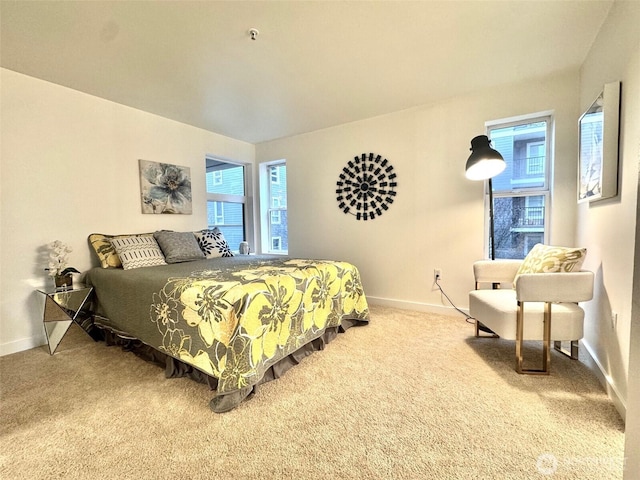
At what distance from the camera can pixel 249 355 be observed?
1605mm

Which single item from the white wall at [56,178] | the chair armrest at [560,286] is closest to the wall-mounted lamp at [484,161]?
the chair armrest at [560,286]

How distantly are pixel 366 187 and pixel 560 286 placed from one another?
223cm

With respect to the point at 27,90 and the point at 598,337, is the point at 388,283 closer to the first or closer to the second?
the point at 598,337

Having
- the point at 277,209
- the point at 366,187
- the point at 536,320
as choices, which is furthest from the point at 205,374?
the point at 277,209

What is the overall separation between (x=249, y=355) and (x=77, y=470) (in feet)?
2.65

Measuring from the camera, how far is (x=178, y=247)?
9.84ft

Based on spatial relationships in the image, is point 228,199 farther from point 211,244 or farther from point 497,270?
point 497,270

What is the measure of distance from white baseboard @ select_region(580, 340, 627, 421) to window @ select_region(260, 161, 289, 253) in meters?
3.55

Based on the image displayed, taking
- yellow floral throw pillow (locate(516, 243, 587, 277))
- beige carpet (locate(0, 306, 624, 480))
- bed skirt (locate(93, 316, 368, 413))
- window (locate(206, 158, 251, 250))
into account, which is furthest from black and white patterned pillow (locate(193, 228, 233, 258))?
yellow floral throw pillow (locate(516, 243, 587, 277))

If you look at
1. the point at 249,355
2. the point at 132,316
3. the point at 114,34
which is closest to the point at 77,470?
the point at 249,355

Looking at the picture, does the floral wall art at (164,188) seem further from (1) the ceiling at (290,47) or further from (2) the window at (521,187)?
(2) the window at (521,187)

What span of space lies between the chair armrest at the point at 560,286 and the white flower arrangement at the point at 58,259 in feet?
11.7

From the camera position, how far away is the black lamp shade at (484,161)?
90.0 inches

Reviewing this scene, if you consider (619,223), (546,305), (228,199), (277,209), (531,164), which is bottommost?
(546,305)
